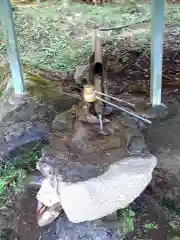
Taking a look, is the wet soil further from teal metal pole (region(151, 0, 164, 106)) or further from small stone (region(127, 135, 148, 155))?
small stone (region(127, 135, 148, 155))

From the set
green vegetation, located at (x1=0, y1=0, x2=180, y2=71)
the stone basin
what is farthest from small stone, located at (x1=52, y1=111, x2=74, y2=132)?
green vegetation, located at (x1=0, y1=0, x2=180, y2=71)

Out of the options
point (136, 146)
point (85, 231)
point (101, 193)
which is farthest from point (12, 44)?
point (101, 193)

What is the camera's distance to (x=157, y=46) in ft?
15.0

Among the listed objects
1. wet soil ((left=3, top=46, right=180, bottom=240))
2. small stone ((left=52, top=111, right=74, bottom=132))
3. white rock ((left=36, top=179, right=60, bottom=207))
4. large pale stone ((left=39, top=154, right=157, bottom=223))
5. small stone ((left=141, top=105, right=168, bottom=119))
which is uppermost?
Answer: small stone ((left=52, top=111, right=74, bottom=132))

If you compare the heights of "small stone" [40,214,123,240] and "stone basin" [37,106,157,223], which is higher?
"stone basin" [37,106,157,223]

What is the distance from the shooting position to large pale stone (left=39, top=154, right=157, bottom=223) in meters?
2.92

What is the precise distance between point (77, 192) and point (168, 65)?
359 centimetres

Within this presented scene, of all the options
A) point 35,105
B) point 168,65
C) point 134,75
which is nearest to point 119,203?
point 35,105

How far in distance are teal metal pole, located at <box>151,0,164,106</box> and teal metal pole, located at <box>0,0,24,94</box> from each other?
1707 mm

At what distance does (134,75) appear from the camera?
18.9 feet

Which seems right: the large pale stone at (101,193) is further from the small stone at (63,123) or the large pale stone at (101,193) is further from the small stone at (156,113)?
the small stone at (156,113)

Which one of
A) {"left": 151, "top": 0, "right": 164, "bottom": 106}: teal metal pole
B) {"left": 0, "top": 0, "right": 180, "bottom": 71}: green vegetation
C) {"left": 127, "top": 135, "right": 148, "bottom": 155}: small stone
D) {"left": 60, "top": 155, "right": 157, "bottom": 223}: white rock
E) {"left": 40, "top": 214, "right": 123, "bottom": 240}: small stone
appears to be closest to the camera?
{"left": 60, "top": 155, "right": 157, "bottom": 223}: white rock

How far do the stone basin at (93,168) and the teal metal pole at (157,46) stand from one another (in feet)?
3.93

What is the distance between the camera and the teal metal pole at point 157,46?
4397 millimetres
